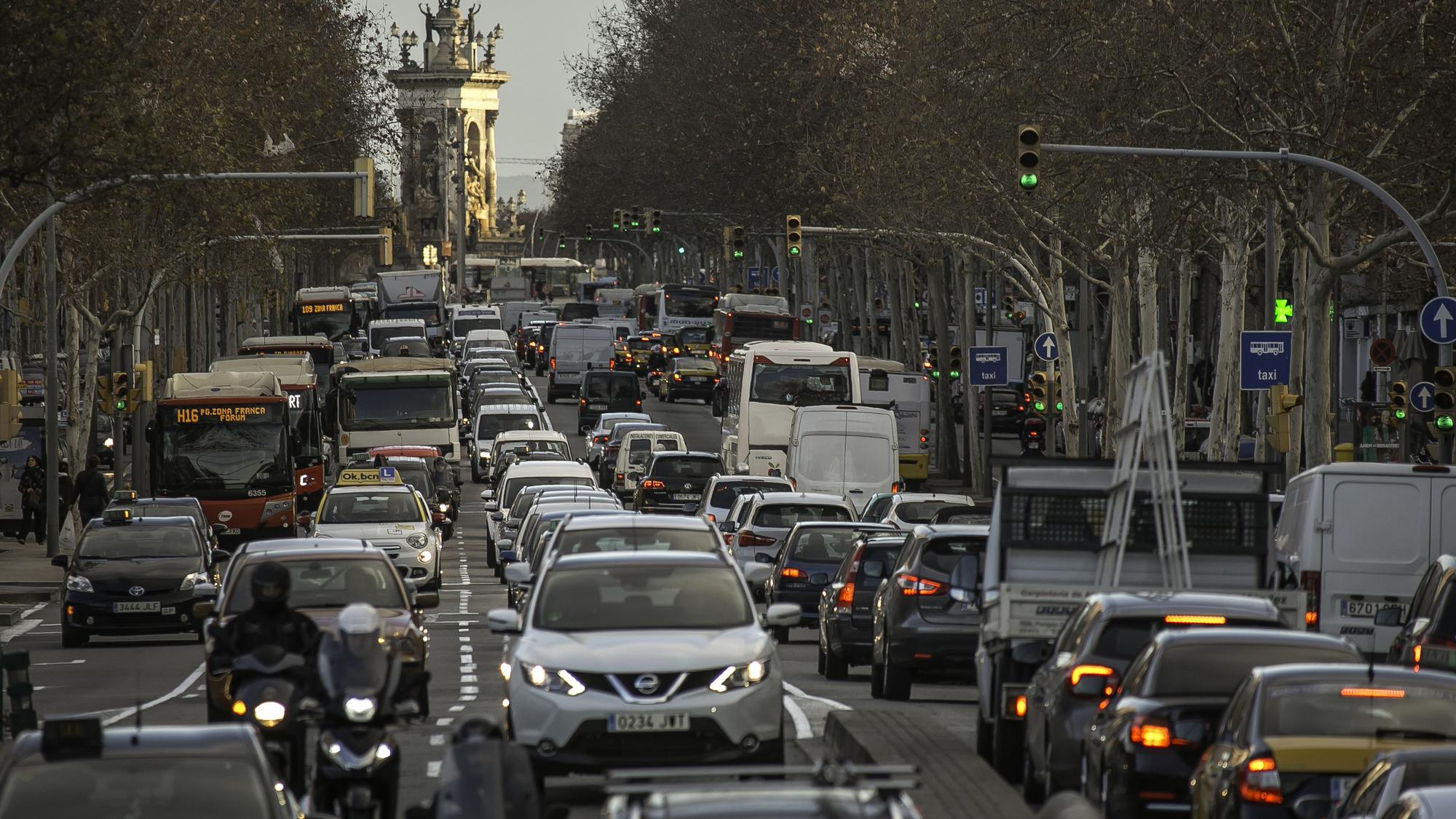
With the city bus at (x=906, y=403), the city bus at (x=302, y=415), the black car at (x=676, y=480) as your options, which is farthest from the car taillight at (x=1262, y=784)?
the city bus at (x=906, y=403)

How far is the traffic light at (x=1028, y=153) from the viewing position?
2881cm

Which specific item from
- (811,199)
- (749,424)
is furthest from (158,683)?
(811,199)

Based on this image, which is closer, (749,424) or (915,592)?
(915,592)

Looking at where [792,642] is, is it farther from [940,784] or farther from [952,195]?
[952,195]

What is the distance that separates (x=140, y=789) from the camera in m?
8.66

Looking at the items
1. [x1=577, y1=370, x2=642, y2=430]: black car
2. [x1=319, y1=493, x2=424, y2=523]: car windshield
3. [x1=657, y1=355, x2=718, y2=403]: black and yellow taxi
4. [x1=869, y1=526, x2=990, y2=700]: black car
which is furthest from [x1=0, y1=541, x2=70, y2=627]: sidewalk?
[x1=657, y1=355, x2=718, y2=403]: black and yellow taxi

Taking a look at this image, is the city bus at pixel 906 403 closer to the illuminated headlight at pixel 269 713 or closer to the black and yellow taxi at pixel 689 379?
the black and yellow taxi at pixel 689 379

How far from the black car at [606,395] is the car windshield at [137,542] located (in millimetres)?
49384

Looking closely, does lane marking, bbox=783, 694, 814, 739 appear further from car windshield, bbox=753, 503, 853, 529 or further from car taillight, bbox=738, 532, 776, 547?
car windshield, bbox=753, 503, 853, 529

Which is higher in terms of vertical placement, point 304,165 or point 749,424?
point 304,165

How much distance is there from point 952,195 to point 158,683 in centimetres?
3014

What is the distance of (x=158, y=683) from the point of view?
73.5 ft

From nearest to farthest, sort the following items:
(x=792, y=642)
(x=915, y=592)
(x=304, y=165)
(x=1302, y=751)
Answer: (x=1302, y=751) < (x=915, y=592) < (x=792, y=642) < (x=304, y=165)

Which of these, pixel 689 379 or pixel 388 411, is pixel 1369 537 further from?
pixel 689 379
